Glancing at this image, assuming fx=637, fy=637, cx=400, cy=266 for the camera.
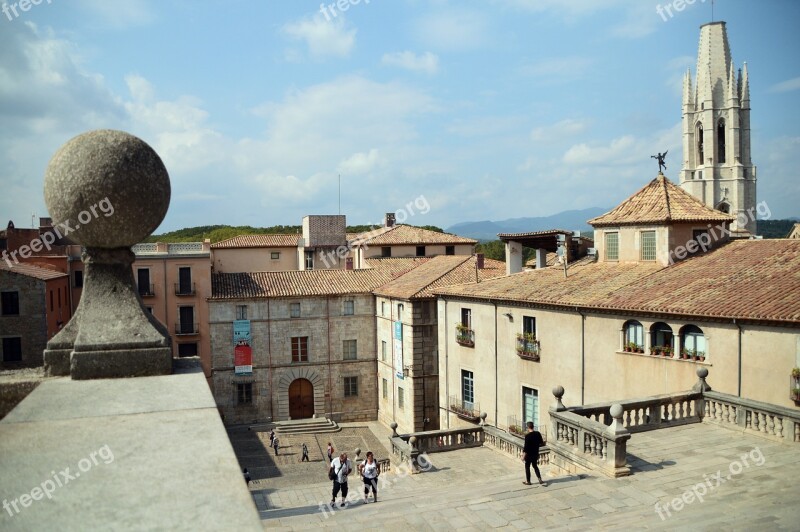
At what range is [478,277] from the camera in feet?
131

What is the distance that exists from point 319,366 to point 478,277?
14.0 meters

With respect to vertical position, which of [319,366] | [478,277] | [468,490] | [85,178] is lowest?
[319,366]

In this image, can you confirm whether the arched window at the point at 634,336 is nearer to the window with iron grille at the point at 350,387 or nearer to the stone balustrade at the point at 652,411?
the stone balustrade at the point at 652,411

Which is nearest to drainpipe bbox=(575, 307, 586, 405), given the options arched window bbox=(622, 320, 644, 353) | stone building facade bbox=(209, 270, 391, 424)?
arched window bbox=(622, 320, 644, 353)

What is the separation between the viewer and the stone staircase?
141 ft

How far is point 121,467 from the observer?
3252 millimetres

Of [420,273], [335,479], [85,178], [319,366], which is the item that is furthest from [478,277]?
[85,178]

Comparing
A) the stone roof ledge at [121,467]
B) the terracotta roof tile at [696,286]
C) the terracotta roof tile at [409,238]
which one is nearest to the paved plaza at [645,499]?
the terracotta roof tile at [696,286]

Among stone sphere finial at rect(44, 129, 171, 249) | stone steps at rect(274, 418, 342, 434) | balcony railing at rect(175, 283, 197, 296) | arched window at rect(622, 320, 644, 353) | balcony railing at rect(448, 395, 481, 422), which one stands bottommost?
stone steps at rect(274, 418, 342, 434)

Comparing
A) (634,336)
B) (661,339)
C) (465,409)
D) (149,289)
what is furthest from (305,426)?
(661,339)

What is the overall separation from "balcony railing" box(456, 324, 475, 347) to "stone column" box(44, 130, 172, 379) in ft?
86.8

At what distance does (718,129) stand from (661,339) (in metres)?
84.3

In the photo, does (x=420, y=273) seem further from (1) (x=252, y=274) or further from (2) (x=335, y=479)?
(2) (x=335, y=479)

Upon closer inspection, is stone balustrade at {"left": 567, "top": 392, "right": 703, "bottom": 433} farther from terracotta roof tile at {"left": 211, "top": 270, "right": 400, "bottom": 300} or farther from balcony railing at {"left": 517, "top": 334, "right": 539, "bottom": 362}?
terracotta roof tile at {"left": 211, "top": 270, "right": 400, "bottom": 300}
